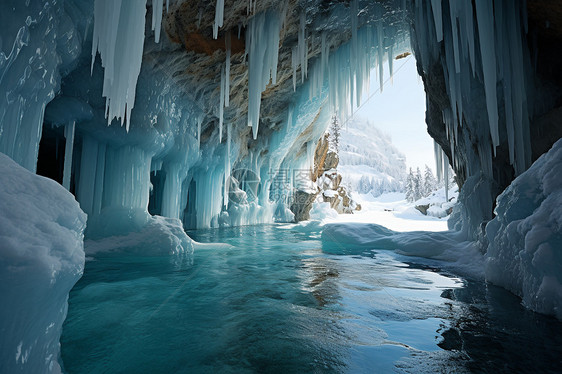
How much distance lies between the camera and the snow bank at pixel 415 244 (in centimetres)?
523

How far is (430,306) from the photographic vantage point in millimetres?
2906

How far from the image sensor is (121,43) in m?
4.02

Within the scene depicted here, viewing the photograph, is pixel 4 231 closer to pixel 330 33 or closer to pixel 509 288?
pixel 509 288

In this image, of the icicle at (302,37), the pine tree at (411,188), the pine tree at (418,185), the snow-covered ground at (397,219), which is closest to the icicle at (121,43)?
the icicle at (302,37)

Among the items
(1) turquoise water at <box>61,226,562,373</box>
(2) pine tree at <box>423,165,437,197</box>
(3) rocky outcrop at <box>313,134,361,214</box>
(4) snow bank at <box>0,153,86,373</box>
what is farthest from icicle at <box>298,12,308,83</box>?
(2) pine tree at <box>423,165,437,197</box>

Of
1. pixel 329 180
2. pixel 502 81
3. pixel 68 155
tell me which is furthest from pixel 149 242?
pixel 329 180

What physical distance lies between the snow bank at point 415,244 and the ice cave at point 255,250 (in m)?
0.06

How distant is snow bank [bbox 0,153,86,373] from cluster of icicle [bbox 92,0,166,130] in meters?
2.70

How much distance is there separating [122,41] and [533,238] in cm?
557

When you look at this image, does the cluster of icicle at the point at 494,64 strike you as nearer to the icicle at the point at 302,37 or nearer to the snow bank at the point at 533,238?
the snow bank at the point at 533,238

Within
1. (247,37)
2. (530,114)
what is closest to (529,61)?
(530,114)

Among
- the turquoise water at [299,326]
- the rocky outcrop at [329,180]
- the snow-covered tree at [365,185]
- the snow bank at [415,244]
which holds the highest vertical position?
the snow-covered tree at [365,185]

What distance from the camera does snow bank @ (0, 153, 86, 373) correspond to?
3.33ft

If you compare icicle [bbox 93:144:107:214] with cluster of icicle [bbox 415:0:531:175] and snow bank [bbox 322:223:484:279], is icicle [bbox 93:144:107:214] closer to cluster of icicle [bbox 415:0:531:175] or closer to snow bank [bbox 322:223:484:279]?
snow bank [bbox 322:223:484:279]
